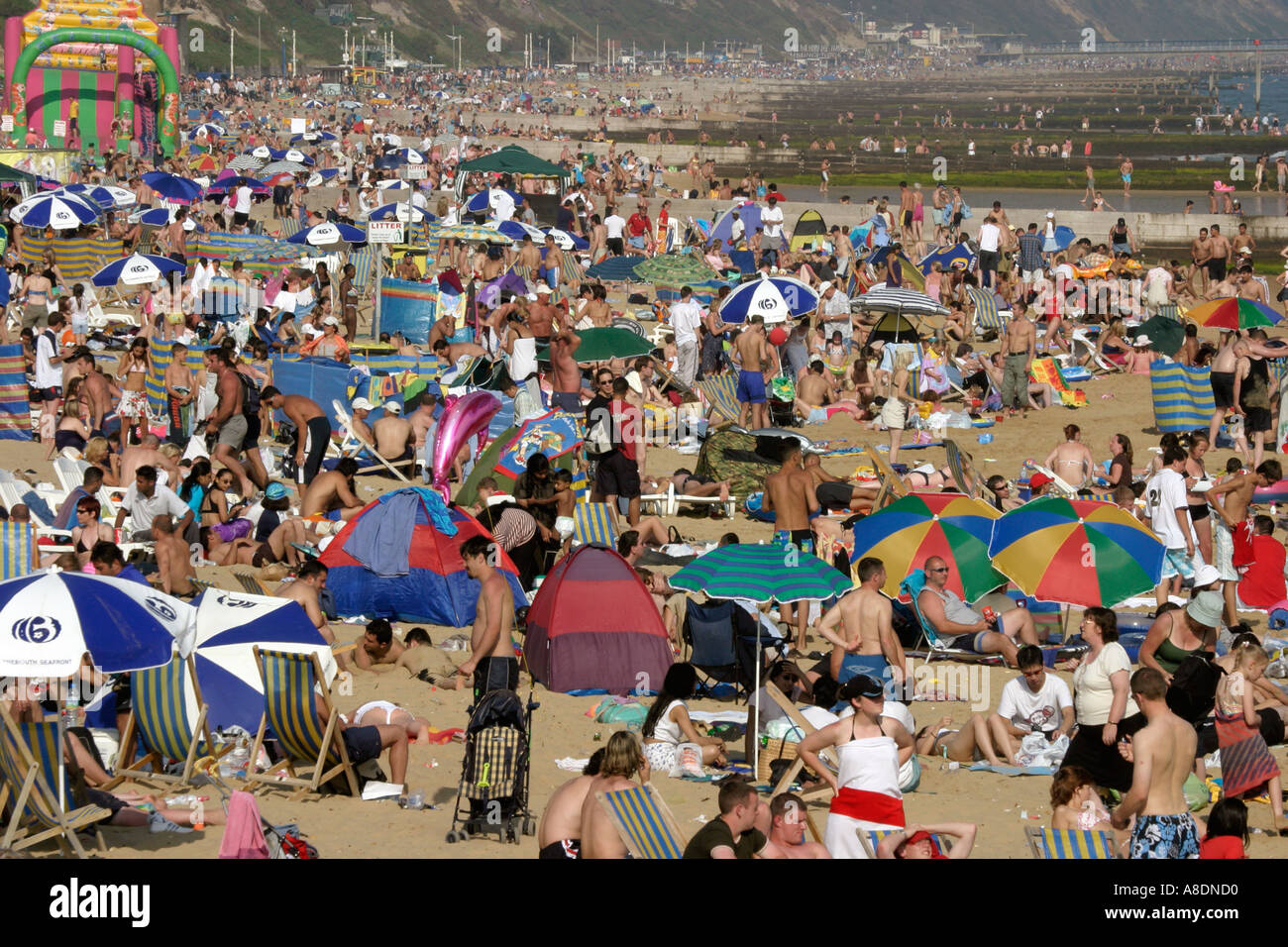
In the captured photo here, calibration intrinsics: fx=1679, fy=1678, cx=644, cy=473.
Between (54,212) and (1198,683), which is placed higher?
(54,212)

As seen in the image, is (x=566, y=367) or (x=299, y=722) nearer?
(x=299, y=722)

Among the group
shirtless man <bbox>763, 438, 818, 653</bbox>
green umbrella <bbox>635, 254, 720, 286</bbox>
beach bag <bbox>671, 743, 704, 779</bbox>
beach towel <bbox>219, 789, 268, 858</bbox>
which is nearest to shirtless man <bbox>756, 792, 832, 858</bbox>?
beach towel <bbox>219, 789, 268, 858</bbox>

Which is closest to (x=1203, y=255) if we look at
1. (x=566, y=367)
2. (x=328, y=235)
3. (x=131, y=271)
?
(x=328, y=235)

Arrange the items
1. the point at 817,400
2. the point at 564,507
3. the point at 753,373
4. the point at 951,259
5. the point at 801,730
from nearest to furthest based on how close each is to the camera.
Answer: the point at 801,730, the point at 564,507, the point at 753,373, the point at 817,400, the point at 951,259

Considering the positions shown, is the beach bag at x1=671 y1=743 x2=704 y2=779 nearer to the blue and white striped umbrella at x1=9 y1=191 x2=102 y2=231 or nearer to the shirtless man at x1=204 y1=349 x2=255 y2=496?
the shirtless man at x1=204 y1=349 x2=255 y2=496

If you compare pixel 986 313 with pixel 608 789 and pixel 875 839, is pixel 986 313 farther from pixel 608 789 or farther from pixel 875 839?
pixel 608 789

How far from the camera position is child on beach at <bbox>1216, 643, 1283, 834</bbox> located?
24.8 feet

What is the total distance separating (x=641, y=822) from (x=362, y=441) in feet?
26.9

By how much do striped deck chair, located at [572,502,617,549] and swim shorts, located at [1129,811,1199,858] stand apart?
536cm

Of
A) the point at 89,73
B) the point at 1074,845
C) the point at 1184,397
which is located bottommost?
the point at 1074,845

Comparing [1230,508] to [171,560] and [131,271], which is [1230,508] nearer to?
[171,560]

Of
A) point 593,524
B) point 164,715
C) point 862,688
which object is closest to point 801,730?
point 862,688

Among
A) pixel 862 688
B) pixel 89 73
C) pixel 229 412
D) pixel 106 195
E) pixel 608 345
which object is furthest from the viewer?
pixel 89 73

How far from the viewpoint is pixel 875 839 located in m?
6.31
